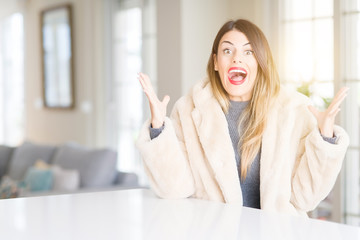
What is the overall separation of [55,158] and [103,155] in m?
0.83

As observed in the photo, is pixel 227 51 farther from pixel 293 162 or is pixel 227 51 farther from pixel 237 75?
pixel 293 162

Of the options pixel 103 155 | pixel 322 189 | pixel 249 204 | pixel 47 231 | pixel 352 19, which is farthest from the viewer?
pixel 103 155

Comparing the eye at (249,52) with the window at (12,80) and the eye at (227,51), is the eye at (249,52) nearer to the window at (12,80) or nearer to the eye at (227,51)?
the eye at (227,51)

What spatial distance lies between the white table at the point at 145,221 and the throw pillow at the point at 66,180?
2.66 metres

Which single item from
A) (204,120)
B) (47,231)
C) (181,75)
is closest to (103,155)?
(181,75)

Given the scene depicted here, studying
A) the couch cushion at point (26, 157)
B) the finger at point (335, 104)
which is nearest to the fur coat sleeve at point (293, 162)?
the finger at point (335, 104)

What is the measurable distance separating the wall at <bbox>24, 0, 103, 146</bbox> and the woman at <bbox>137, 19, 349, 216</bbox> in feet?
13.9

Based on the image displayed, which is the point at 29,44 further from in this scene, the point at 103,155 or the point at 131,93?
the point at 103,155

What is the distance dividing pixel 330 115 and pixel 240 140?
0.37 metres

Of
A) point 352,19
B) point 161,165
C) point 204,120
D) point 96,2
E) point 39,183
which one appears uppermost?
point 96,2

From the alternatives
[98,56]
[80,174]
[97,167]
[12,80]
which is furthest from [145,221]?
[12,80]

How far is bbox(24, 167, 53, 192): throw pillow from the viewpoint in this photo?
477 centimetres

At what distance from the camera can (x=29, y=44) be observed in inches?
297

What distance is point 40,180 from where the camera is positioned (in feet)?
15.8
